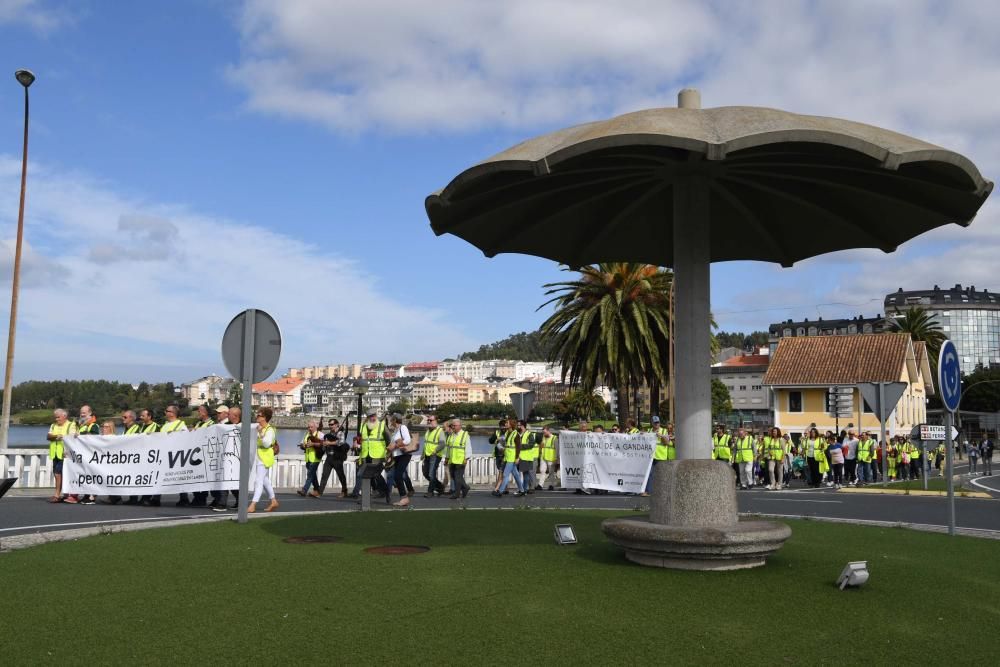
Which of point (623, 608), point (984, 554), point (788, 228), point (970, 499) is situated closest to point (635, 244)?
point (788, 228)

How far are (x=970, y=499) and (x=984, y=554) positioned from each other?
1252 centimetres

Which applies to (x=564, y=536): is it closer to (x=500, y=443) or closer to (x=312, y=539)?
(x=312, y=539)

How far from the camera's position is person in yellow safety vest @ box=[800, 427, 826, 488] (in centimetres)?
2730

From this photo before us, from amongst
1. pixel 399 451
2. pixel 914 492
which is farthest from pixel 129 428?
pixel 914 492

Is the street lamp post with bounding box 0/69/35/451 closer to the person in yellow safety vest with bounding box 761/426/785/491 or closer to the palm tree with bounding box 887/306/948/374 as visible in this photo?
the person in yellow safety vest with bounding box 761/426/785/491

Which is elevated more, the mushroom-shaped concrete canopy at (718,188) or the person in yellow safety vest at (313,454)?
the mushroom-shaped concrete canopy at (718,188)

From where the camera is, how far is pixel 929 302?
183 meters

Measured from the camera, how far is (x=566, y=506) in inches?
687

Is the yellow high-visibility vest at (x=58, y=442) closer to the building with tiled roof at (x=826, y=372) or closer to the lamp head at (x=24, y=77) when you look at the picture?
the lamp head at (x=24, y=77)

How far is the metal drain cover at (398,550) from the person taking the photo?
8891 mm

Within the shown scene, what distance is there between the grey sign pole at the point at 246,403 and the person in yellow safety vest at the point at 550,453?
12.3 m

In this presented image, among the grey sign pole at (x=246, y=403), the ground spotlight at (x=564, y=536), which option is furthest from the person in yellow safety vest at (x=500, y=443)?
the ground spotlight at (x=564, y=536)

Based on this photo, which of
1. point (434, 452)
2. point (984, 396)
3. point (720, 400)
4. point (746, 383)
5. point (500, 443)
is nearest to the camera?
point (434, 452)

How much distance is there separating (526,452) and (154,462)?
334 inches
